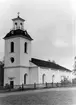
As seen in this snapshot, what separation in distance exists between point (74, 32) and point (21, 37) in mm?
21341

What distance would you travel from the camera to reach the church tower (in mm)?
31078

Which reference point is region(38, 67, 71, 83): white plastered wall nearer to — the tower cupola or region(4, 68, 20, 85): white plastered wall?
region(4, 68, 20, 85): white plastered wall

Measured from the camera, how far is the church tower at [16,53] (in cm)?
3108

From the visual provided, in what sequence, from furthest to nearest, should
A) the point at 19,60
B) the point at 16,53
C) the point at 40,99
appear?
the point at 16,53
the point at 19,60
the point at 40,99

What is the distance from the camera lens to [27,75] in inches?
1297

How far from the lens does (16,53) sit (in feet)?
103

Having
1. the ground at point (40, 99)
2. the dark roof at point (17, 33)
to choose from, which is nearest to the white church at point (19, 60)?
the dark roof at point (17, 33)

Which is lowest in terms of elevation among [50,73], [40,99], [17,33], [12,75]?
[40,99]

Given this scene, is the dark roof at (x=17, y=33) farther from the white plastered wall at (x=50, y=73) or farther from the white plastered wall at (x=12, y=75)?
the white plastered wall at (x=50, y=73)

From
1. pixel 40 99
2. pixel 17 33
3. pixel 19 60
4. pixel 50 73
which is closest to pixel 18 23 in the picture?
pixel 17 33

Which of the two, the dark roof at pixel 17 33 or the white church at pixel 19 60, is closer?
the white church at pixel 19 60

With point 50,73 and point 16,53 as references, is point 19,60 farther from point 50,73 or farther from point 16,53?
point 50,73

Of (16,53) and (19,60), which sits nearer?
(19,60)

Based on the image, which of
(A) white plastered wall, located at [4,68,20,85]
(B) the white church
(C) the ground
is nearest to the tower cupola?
(B) the white church
